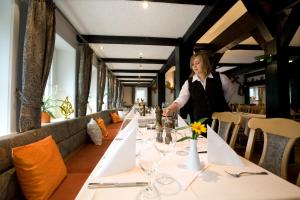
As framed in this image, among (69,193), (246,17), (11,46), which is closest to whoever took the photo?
(69,193)

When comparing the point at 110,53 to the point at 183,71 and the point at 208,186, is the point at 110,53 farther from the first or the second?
the point at 208,186

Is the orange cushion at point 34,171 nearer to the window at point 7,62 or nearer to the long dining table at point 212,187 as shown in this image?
the long dining table at point 212,187

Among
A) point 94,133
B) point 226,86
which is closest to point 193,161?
point 226,86

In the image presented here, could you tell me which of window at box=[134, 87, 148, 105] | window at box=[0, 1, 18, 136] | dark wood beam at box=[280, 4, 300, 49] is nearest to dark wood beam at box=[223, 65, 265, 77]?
dark wood beam at box=[280, 4, 300, 49]

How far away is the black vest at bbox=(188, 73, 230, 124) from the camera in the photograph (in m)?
2.17

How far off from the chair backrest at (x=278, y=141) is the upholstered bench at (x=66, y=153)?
1.40 m

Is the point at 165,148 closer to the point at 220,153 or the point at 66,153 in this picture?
the point at 220,153

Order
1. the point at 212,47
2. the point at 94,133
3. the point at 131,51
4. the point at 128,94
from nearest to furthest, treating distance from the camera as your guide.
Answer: the point at 94,133, the point at 212,47, the point at 131,51, the point at 128,94

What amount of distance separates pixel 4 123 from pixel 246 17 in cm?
444

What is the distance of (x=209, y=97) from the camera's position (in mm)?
2189

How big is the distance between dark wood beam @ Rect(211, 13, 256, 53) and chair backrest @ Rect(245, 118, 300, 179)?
10.3 feet

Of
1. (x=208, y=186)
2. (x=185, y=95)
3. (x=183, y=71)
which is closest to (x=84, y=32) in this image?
(x=183, y=71)

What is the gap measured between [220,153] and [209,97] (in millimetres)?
1166

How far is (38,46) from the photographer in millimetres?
2188
